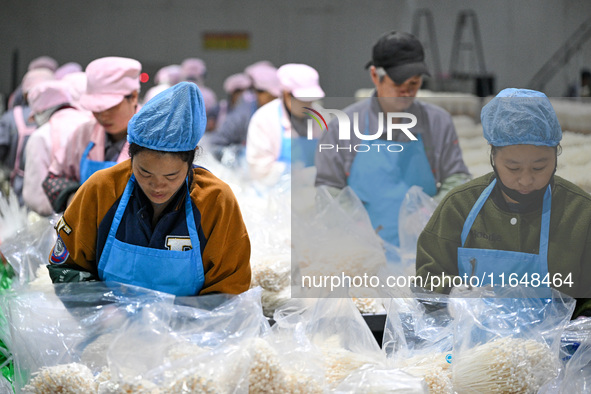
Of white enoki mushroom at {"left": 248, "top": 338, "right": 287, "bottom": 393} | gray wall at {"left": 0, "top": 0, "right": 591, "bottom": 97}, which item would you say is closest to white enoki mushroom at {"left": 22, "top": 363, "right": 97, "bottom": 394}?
white enoki mushroom at {"left": 248, "top": 338, "right": 287, "bottom": 393}

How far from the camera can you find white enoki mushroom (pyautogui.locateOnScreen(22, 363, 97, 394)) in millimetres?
1399

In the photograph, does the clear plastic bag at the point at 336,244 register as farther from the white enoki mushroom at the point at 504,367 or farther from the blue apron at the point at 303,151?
the white enoki mushroom at the point at 504,367

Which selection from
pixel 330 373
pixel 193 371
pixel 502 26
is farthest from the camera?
pixel 502 26

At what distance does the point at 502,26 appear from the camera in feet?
20.7

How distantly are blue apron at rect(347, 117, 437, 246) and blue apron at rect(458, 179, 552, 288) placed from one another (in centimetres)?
41

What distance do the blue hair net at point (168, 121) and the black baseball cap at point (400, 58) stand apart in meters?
1.07

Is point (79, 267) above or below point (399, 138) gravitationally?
below

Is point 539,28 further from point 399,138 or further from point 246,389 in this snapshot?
point 246,389

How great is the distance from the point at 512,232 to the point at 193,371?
0.88m

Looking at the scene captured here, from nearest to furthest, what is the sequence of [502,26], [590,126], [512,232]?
[512,232], [590,126], [502,26]

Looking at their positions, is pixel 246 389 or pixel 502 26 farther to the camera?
pixel 502 26

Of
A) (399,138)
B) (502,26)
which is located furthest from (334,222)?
(502,26)

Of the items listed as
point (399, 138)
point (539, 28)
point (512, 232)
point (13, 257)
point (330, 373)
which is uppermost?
point (539, 28)

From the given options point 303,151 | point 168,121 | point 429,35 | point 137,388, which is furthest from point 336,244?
point 429,35
